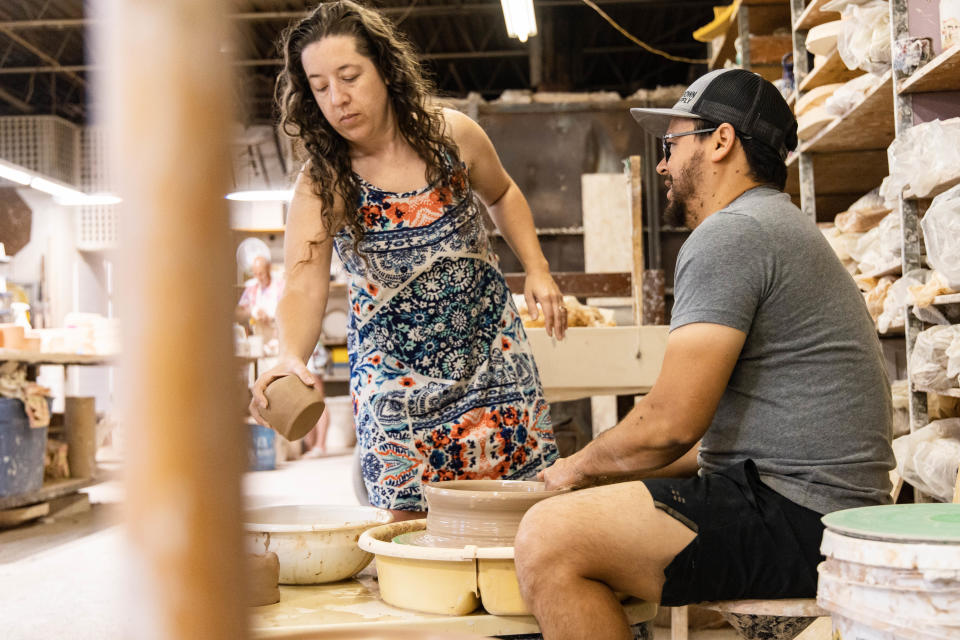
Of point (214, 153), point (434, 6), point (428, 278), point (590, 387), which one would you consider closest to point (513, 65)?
point (434, 6)

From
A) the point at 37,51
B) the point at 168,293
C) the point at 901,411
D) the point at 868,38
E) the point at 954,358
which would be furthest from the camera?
the point at 37,51

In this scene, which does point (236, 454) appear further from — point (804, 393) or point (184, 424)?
point (804, 393)

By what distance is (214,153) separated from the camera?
1.40ft

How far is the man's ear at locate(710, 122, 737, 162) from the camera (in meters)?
1.89

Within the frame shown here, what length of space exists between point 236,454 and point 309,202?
1782 mm

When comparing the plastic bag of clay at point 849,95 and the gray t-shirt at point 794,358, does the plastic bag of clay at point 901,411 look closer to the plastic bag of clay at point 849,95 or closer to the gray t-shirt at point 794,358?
the plastic bag of clay at point 849,95

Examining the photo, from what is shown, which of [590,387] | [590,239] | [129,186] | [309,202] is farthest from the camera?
[590,239]

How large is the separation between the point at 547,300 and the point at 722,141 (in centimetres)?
64

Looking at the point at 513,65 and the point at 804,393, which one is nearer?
the point at 804,393

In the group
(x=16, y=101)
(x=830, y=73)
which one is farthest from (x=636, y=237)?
(x=16, y=101)

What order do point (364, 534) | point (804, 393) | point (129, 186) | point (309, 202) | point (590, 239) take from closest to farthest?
point (129, 186), point (804, 393), point (364, 534), point (309, 202), point (590, 239)

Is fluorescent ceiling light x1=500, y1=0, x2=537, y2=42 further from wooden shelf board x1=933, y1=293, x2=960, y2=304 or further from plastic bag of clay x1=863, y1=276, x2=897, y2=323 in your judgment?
wooden shelf board x1=933, y1=293, x2=960, y2=304

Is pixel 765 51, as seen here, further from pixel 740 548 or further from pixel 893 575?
pixel 893 575

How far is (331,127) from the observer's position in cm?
223
